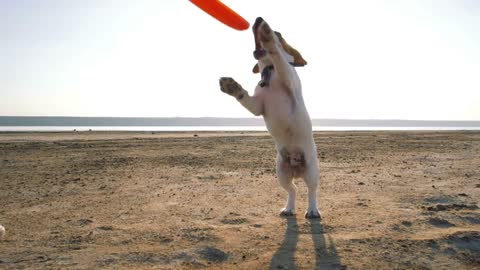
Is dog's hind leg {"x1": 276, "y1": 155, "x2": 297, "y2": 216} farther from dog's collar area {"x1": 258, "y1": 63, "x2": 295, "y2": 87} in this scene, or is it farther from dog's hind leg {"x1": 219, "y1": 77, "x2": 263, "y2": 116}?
dog's collar area {"x1": 258, "y1": 63, "x2": 295, "y2": 87}

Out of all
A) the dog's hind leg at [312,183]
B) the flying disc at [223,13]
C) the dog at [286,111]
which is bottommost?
the dog's hind leg at [312,183]

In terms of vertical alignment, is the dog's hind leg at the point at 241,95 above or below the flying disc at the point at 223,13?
below

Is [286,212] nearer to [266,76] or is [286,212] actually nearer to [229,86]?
[266,76]

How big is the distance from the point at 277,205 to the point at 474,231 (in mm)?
2571

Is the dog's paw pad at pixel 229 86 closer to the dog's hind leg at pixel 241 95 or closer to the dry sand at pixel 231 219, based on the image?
the dog's hind leg at pixel 241 95

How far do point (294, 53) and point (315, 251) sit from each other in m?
2.64

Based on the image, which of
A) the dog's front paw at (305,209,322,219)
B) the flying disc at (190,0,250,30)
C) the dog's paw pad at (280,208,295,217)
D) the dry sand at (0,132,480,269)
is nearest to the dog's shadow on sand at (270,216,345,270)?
the dry sand at (0,132,480,269)

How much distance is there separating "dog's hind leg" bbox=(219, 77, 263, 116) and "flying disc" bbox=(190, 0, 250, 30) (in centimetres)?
62

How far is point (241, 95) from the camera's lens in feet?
16.8

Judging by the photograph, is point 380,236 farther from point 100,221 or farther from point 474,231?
point 100,221

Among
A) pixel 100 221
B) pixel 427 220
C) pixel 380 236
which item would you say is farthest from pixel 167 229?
pixel 427 220

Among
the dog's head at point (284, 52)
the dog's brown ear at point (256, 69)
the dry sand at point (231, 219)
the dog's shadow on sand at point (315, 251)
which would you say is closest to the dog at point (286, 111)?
the dog's head at point (284, 52)

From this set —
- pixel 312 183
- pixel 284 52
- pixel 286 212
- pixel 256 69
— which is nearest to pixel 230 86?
pixel 284 52

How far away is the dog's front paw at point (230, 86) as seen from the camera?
4902 mm
